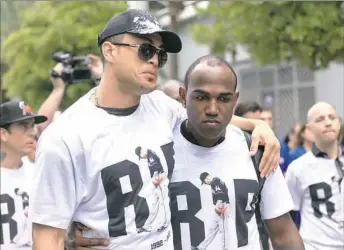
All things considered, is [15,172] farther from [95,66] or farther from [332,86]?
[332,86]

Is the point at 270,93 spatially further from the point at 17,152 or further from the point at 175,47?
the point at 175,47

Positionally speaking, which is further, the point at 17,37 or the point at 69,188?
the point at 17,37

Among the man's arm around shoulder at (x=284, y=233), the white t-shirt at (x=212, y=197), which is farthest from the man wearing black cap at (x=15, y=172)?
the man's arm around shoulder at (x=284, y=233)

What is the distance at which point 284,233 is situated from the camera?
3.39m

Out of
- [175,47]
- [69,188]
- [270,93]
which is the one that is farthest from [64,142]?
[270,93]

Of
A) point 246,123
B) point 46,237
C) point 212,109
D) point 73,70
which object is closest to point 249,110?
point 73,70

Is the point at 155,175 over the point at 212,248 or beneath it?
over

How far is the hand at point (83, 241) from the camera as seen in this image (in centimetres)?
287

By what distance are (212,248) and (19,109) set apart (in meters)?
2.67

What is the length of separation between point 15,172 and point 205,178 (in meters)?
2.45

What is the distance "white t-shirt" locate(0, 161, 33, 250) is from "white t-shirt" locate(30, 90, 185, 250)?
7.39 ft

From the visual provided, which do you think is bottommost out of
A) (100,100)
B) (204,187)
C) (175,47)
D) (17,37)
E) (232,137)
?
(204,187)

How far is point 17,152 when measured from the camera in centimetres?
533

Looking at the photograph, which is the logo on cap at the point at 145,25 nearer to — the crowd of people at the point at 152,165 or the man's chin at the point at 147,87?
the crowd of people at the point at 152,165
